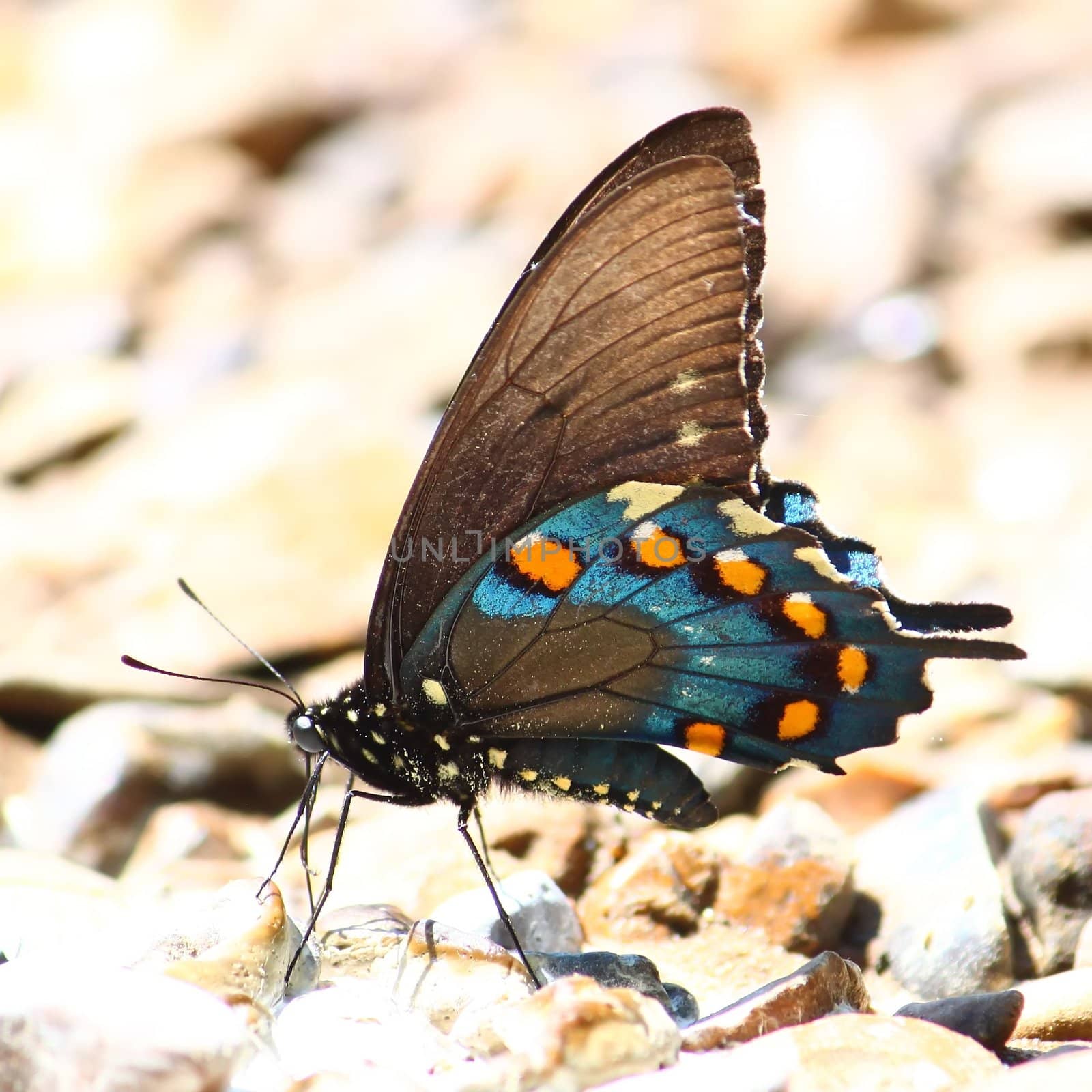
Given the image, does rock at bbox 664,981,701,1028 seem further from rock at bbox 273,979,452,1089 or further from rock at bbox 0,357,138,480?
rock at bbox 0,357,138,480

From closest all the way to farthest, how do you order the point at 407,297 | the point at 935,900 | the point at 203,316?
the point at 935,900, the point at 407,297, the point at 203,316

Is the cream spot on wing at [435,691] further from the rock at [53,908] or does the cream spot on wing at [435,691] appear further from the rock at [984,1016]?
the rock at [984,1016]

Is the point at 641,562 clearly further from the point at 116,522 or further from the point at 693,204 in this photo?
the point at 116,522

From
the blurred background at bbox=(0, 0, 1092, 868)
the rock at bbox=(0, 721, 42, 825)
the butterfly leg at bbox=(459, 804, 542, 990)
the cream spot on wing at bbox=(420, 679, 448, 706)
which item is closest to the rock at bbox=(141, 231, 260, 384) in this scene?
the blurred background at bbox=(0, 0, 1092, 868)

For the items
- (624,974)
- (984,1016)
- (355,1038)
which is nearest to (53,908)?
(355,1038)

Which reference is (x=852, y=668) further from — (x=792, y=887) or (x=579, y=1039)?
(x=579, y=1039)
